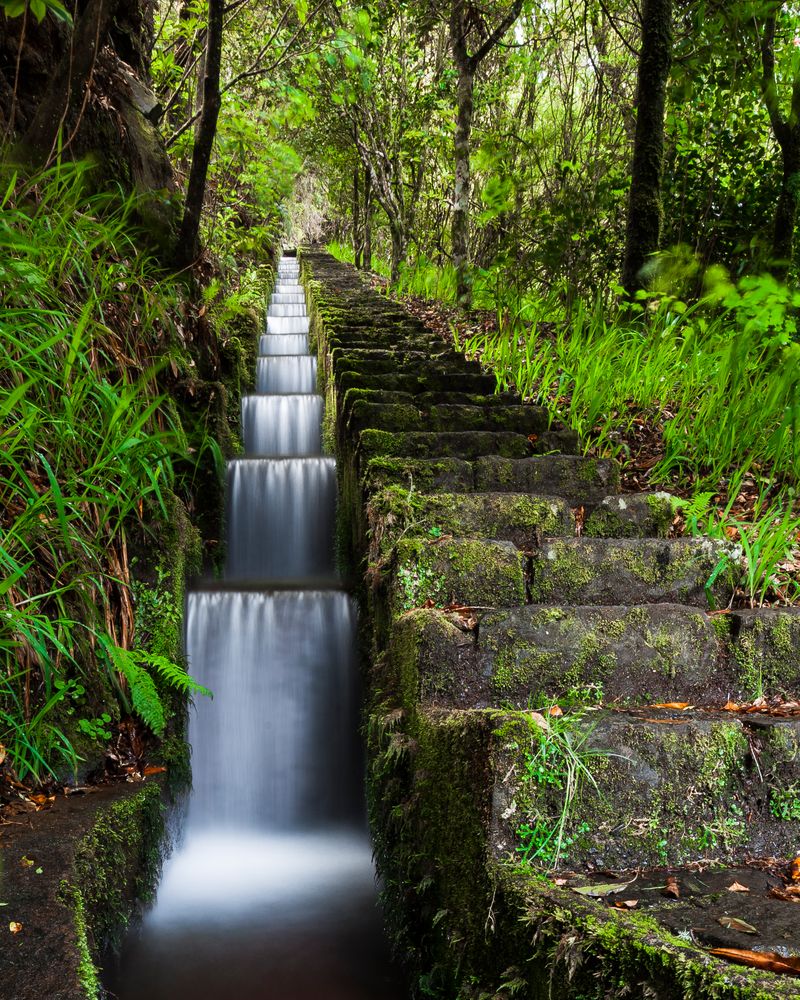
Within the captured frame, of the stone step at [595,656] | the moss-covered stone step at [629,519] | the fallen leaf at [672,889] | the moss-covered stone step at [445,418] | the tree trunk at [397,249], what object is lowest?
the fallen leaf at [672,889]

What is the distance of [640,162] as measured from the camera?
5031mm

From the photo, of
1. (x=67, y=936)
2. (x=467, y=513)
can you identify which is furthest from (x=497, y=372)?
(x=67, y=936)

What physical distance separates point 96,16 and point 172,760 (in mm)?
3291

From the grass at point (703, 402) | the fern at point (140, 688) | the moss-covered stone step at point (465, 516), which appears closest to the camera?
the fern at point (140, 688)

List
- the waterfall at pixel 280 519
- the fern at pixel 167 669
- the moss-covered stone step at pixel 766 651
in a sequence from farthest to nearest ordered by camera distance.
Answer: the waterfall at pixel 280 519 < the fern at pixel 167 669 < the moss-covered stone step at pixel 766 651

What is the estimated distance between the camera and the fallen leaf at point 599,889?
5.15 ft

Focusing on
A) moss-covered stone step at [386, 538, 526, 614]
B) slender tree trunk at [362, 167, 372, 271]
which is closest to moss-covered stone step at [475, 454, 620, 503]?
moss-covered stone step at [386, 538, 526, 614]

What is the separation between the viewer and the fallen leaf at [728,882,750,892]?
162 centimetres

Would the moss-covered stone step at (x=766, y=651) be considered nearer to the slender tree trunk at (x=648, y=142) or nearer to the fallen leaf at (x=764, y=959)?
the fallen leaf at (x=764, y=959)

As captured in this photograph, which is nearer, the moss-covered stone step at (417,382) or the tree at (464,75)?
the moss-covered stone step at (417,382)

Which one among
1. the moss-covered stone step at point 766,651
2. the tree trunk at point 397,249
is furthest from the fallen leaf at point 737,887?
the tree trunk at point 397,249

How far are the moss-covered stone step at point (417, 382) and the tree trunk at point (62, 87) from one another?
1916 millimetres

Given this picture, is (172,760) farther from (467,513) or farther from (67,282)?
(67,282)

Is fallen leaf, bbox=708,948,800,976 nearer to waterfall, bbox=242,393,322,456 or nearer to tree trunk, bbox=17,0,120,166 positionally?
tree trunk, bbox=17,0,120,166
